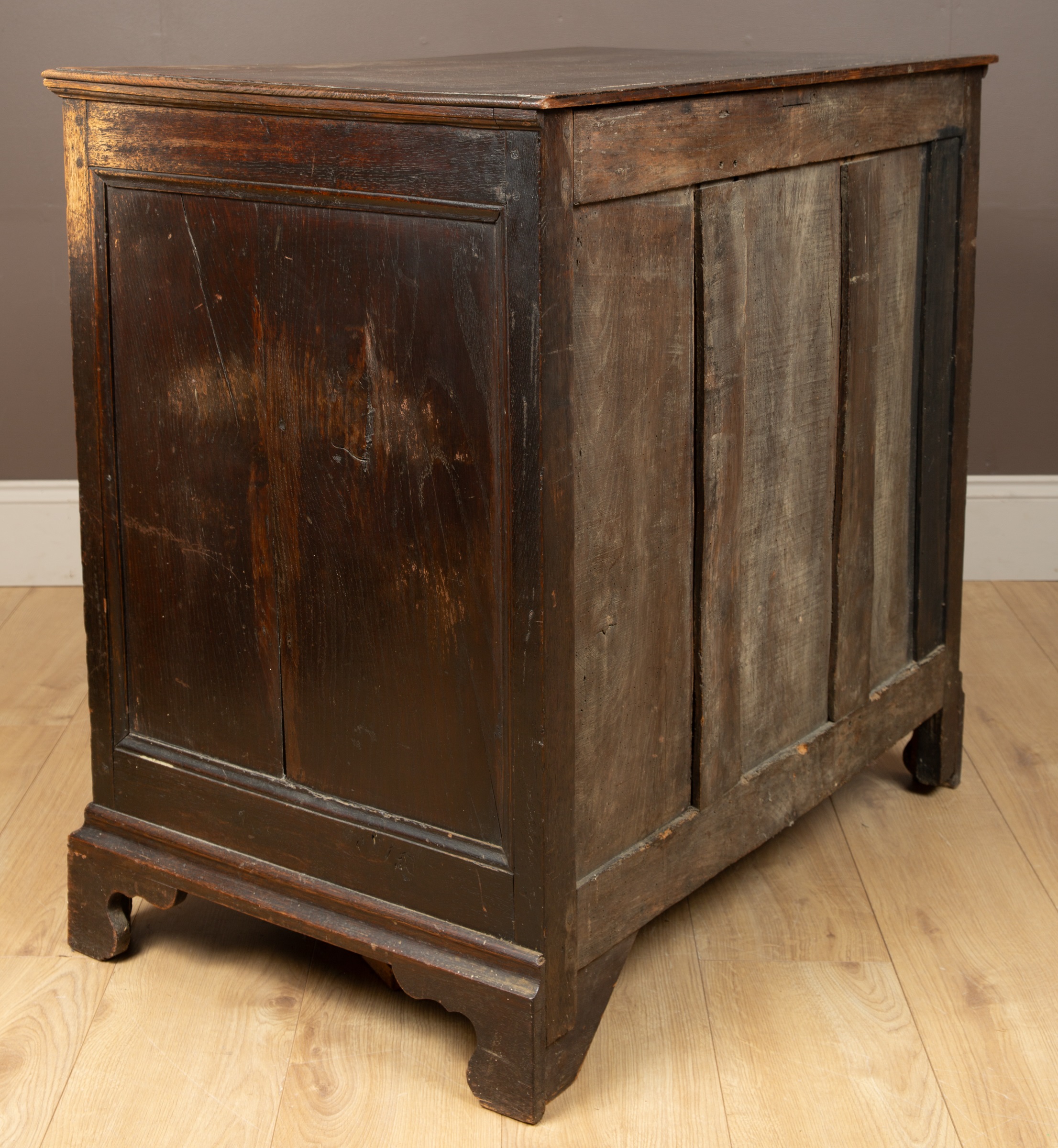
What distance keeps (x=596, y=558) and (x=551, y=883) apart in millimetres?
307

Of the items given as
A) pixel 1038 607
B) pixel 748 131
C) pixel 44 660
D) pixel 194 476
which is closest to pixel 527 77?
pixel 748 131

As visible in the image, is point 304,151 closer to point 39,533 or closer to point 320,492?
point 320,492

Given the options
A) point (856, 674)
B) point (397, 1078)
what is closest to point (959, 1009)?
point (856, 674)

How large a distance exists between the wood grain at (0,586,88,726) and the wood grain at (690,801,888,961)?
3.69ft

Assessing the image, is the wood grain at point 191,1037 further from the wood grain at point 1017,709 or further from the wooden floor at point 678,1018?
the wood grain at point 1017,709

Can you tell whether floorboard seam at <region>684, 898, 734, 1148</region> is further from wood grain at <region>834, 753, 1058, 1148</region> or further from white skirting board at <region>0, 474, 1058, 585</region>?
white skirting board at <region>0, 474, 1058, 585</region>

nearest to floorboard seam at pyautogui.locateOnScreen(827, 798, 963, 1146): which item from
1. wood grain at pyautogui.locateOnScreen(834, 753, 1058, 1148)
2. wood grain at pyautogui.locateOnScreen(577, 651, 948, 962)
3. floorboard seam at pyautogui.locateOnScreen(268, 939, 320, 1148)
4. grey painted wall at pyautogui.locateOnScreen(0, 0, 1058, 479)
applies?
wood grain at pyautogui.locateOnScreen(834, 753, 1058, 1148)

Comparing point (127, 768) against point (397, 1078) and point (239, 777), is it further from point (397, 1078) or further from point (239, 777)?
point (397, 1078)

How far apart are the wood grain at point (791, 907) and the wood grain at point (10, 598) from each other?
1.57 metres

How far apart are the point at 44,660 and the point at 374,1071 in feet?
4.51

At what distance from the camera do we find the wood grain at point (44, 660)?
8.27 ft

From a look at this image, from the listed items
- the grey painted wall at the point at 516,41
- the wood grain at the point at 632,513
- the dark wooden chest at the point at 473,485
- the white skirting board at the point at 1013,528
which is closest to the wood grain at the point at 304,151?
the dark wooden chest at the point at 473,485

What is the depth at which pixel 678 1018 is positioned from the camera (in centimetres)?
169

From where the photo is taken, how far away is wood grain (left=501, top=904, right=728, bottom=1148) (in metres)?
1.50
